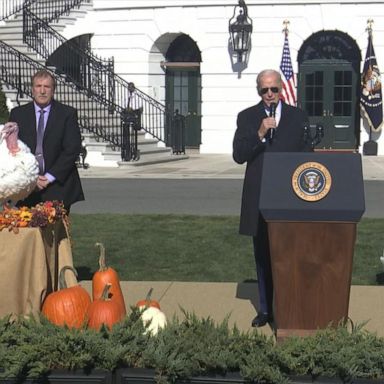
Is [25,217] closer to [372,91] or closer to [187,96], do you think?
[372,91]

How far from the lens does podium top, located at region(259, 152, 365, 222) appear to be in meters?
5.09

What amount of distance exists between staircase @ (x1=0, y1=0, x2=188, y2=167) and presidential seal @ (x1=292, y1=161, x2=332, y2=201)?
15.9 meters

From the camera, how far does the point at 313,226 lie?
5.14 m

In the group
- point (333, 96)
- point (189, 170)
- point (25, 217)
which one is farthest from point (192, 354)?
point (333, 96)

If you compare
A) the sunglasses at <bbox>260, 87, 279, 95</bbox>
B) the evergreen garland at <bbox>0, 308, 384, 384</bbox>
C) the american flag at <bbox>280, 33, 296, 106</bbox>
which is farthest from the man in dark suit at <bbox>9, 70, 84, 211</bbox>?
the american flag at <bbox>280, 33, 296, 106</bbox>

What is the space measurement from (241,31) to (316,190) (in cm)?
2013

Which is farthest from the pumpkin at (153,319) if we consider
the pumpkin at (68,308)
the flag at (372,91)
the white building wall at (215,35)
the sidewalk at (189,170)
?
the white building wall at (215,35)

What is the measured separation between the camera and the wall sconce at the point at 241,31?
24609 mm

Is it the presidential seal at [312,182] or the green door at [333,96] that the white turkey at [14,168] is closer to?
the presidential seal at [312,182]

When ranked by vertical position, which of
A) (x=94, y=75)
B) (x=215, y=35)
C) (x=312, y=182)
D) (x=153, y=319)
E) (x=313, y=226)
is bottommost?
(x=153, y=319)

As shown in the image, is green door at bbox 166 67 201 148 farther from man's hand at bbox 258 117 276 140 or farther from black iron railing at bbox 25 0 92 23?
man's hand at bbox 258 117 276 140

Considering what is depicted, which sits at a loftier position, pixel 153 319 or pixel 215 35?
pixel 215 35

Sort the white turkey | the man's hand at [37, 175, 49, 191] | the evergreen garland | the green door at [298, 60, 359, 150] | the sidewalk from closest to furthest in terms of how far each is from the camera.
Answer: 1. the evergreen garland
2. the white turkey
3. the man's hand at [37, 175, 49, 191]
4. the sidewalk
5. the green door at [298, 60, 359, 150]

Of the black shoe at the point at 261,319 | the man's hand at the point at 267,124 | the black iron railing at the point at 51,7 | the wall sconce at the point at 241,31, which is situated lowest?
the black shoe at the point at 261,319
